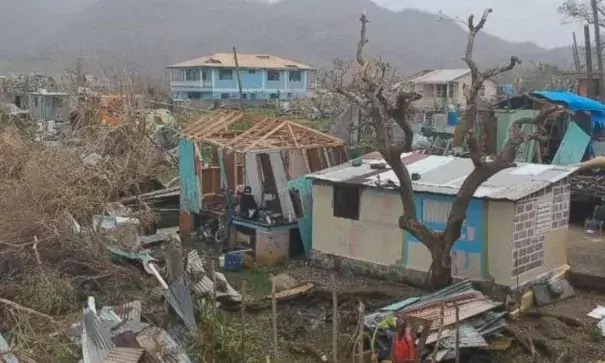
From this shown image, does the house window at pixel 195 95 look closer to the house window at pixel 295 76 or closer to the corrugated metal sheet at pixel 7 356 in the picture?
the house window at pixel 295 76

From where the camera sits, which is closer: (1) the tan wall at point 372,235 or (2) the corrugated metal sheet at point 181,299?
(2) the corrugated metal sheet at point 181,299

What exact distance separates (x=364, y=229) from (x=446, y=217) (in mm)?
1751

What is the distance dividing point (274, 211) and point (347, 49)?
13112 centimetres

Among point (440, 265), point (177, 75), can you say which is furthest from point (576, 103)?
point (177, 75)

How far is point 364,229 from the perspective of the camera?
14.1 meters

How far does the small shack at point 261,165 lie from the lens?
15547 mm

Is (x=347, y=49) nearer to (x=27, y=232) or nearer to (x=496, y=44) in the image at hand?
(x=496, y=44)

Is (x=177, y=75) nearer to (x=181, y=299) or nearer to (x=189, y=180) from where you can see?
(x=189, y=180)

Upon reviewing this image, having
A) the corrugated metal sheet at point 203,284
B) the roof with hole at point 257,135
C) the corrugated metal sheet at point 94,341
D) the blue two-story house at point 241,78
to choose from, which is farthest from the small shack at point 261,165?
the blue two-story house at point 241,78

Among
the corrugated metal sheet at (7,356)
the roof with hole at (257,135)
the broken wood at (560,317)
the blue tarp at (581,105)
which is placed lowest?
the broken wood at (560,317)

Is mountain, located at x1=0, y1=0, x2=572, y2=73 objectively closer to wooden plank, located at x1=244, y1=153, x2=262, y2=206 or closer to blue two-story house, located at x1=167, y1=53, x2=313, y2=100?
blue two-story house, located at x1=167, y1=53, x2=313, y2=100

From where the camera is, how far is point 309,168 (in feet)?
54.3

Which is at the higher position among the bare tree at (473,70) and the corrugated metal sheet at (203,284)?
the bare tree at (473,70)

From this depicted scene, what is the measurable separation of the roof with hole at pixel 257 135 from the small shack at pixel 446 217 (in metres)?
1.41
